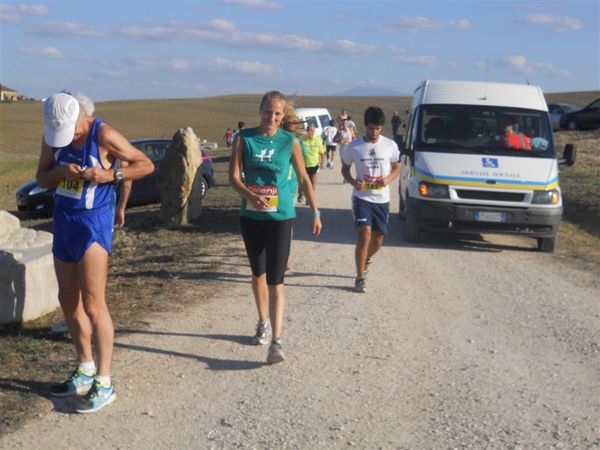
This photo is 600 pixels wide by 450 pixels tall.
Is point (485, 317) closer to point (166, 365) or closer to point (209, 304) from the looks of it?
point (209, 304)

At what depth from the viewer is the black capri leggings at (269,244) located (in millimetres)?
6523

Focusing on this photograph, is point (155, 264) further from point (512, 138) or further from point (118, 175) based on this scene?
point (512, 138)

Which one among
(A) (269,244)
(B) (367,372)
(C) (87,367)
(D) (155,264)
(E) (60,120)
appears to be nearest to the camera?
(E) (60,120)

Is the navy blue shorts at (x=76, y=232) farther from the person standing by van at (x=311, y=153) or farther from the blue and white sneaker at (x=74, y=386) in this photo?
the person standing by van at (x=311, y=153)

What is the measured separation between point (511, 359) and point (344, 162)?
10.9ft

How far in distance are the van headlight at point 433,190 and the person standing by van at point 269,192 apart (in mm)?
5980

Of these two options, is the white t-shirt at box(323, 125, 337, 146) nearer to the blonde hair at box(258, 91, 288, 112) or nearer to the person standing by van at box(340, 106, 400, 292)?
the person standing by van at box(340, 106, 400, 292)

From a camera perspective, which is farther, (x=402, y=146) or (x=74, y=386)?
(x=402, y=146)

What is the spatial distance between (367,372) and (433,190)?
→ 627cm

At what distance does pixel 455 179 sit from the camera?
A: 12211 mm

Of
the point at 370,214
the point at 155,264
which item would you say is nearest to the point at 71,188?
the point at 370,214

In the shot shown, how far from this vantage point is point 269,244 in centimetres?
655

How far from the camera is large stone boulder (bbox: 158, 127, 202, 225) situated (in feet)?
47.5

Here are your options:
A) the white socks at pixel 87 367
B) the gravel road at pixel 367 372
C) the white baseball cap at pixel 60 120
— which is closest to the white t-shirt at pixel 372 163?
the gravel road at pixel 367 372
